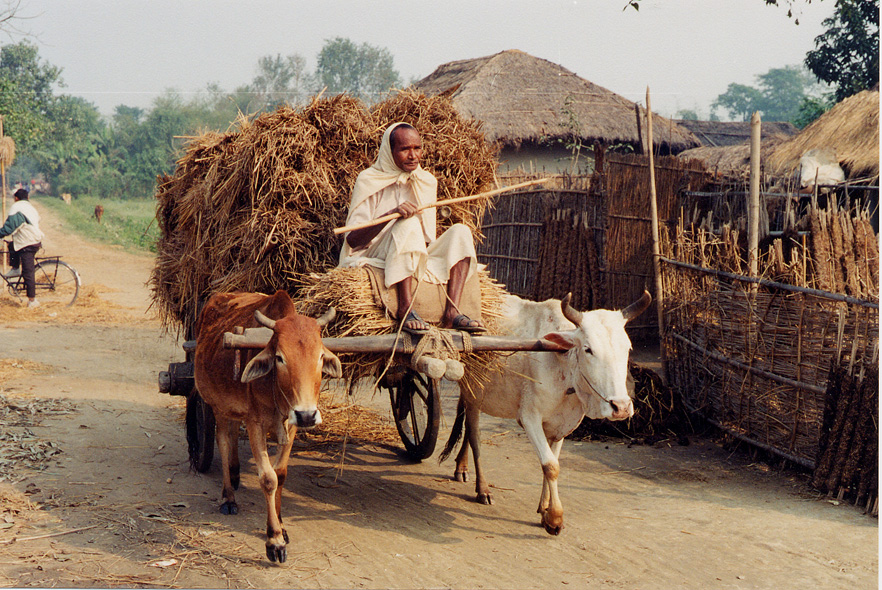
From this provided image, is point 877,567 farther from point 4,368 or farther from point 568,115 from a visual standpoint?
point 568,115

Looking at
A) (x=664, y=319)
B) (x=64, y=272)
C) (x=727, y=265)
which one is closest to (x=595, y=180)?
(x=664, y=319)

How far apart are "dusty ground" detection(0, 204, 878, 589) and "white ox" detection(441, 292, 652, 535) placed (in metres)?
0.46

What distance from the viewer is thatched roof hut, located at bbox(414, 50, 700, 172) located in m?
16.1

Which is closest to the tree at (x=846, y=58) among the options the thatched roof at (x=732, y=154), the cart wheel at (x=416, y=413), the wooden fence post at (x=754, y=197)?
the thatched roof at (x=732, y=154)

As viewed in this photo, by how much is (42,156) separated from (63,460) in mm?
48730

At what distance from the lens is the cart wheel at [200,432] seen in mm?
5527

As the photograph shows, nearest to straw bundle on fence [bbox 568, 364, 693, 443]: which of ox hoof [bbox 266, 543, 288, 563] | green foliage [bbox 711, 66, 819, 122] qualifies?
ox hoof [bbox 266, 543, 288, 563]

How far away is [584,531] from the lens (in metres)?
4.82

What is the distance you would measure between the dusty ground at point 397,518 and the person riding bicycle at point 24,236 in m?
6.02

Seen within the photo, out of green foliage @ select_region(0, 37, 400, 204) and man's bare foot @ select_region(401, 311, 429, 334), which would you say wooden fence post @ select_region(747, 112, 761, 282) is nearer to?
man's bare foot @ select_region(401, 311, 429, 334)

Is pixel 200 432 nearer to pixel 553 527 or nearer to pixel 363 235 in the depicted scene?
pixel 363 235

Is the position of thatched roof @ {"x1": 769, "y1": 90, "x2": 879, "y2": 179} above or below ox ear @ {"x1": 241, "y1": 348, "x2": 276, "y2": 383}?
above

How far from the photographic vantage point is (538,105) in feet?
55.4

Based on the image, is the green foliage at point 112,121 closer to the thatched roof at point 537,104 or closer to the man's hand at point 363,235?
the thatched roof at point 537,104
